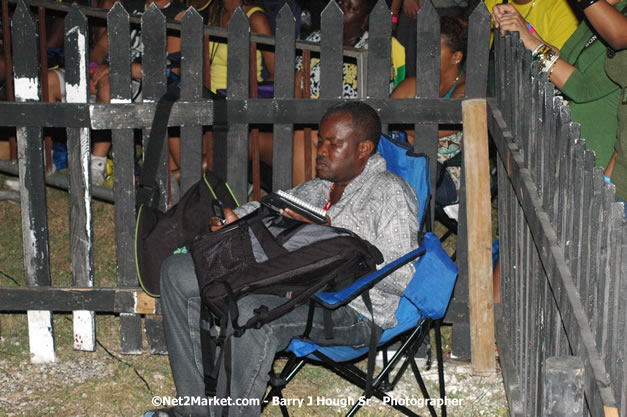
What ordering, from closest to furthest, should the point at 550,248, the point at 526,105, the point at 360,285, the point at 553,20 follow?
1. the point at 550,248
2. the point at 526,105
3. the point at 360,285
4. the point at 553,20

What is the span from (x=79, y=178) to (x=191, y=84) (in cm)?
81

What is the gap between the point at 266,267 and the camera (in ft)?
11.6

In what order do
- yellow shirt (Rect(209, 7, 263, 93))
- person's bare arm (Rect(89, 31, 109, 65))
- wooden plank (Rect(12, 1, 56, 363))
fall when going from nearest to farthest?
wooden plank (Rect(12, 1, 56, 363)) < yellow shirt (Rect(209, 7, 263, 93)) < person's bare arm (Rect(89, 31, 109, 65))

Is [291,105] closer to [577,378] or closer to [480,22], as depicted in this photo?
[480,22]

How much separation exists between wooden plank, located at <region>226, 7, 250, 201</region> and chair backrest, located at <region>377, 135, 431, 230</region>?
2.62 ft

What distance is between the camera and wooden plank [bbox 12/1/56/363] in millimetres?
4391

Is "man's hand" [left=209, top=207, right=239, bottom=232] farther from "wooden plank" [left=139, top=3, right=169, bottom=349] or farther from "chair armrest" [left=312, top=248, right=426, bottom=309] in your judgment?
"chair armrest" [left=312, top=248, right=426, bottom=309]

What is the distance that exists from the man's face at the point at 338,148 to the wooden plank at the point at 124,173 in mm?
1127

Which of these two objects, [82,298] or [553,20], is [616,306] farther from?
[82,298]

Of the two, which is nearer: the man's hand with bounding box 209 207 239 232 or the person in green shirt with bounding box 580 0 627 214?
the person in green shirt with bounding box 580 0 627 214

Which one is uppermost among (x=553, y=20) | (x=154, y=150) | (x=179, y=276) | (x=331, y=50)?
(x=553, y=20)

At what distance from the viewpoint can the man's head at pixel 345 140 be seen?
402cm

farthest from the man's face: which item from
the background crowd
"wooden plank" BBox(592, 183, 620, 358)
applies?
"wooden plank" BBox(592, 183, 620, 358)

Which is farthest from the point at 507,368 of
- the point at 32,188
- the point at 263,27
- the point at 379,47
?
the point at 263,27
